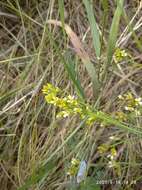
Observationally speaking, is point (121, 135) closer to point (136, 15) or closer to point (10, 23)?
point (136, 15)

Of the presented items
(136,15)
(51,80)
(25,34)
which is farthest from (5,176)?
(136,15)

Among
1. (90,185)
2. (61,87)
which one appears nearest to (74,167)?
(90,185)

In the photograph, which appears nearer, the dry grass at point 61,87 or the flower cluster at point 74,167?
the flower cluster at point 74,167

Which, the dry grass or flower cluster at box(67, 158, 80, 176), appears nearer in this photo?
flower cluster at box(67, 158, 80, 176)

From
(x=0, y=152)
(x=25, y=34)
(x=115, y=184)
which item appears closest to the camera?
(x=115, y=184)

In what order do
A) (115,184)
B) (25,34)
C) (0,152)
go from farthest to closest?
(25,34)
(0,152)
(115,184)
